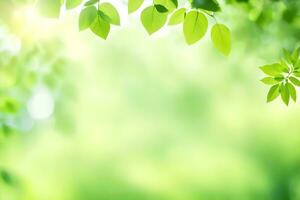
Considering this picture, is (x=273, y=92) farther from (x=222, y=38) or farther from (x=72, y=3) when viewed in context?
(x=72, y=3)

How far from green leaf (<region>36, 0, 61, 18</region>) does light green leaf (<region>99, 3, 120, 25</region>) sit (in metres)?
0.14

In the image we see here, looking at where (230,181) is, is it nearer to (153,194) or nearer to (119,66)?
(153,194)

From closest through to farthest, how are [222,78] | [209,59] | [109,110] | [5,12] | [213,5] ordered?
[213,5], [5,12], [209,59], [222,78], [109,110]

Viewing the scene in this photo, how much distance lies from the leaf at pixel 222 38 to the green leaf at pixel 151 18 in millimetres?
134

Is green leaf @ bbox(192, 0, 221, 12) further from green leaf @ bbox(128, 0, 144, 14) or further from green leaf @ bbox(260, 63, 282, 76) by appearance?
green leaf @ bbox(260, 63, 282, 76)

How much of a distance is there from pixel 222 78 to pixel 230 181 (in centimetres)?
420

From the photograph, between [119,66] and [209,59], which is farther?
[119,66]

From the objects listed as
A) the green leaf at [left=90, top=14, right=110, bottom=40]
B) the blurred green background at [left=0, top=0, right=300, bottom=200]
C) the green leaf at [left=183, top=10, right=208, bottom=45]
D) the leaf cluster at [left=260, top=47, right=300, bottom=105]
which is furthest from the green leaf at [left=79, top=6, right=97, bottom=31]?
the blurred green background at [left=0, top=0, right=300, bottom=200]

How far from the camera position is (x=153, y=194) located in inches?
631

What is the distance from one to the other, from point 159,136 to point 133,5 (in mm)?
15443

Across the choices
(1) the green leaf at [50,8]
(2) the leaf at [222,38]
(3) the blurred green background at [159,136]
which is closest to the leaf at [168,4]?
(2) the leaf at [222,38]

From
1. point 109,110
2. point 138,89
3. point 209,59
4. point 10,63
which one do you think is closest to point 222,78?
point 209,59

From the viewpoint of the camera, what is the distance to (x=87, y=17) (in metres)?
1.14

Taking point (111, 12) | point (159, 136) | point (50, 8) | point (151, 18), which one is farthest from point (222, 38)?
point (159, 136)
